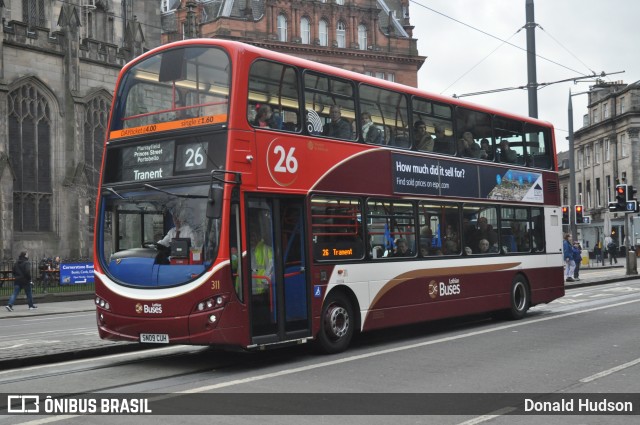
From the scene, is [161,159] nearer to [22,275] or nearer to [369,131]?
[369,131]

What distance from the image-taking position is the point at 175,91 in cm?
1120

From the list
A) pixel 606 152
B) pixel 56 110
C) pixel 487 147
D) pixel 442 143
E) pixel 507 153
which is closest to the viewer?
pixel 442 143

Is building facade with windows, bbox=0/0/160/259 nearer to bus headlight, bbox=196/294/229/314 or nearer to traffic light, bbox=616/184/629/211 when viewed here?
traffic light, bbox=616/184/629/211

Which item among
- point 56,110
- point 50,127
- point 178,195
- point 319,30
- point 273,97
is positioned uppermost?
point 319,30

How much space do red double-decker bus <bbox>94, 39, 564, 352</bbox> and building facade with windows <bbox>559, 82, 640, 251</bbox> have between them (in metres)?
63.8

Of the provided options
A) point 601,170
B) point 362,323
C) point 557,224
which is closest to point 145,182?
point 362,323

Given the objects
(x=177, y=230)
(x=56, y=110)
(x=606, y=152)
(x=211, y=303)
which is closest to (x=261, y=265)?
(x=211, y=303)

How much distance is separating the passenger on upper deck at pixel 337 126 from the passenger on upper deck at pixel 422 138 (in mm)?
1996

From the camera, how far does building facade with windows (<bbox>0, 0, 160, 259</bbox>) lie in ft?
125

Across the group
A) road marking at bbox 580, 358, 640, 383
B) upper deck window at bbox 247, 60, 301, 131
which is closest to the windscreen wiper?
upper deck window at bbox 247, 60, 301, 131

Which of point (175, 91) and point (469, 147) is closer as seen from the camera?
point (175, 91)

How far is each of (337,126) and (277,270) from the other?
268 centimetres

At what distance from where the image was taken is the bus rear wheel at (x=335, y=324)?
39.3 ft

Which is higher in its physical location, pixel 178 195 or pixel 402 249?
pixel 178 195
